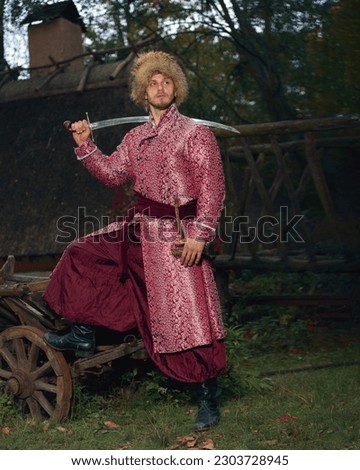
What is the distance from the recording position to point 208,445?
14.9ft

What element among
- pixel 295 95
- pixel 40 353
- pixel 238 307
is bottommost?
pixel 238 307

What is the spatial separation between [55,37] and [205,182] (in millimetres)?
8707

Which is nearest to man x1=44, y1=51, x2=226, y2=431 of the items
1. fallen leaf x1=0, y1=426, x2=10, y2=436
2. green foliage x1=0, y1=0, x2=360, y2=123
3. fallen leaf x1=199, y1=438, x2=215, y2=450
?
fallen leaf x1=199, y1=438, x2=215, y2=450

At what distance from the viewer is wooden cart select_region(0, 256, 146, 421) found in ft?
16.9

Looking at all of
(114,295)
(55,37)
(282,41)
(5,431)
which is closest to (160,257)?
(114,295)

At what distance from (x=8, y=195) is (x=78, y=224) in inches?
61.1

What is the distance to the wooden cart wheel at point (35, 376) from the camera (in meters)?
5.12

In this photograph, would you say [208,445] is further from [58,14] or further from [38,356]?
[58,14]

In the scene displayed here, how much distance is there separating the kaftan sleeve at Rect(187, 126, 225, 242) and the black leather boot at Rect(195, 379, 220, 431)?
92 cm

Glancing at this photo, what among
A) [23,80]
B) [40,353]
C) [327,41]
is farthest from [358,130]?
[23,80]

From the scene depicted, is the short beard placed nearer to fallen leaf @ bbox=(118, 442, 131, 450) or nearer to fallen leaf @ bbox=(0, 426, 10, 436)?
fallen leaf @ bbox=(118, 442, 131, 450)

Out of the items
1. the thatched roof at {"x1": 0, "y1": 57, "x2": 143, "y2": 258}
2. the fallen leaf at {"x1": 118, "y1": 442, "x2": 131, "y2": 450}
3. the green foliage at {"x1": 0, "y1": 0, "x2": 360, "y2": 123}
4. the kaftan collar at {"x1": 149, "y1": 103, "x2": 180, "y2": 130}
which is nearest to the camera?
the fallen leaf at {"x1": 118, "y1": 442, "x2": 131, "y2": 450}
